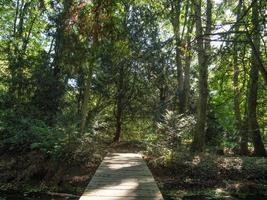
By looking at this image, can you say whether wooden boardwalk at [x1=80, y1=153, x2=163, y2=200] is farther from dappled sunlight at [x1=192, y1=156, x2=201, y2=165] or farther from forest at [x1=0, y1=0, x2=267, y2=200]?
dappled sunlight at [x1=192, y1=156, x2=201, y2=165]

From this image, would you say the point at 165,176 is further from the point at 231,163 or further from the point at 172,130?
the point at 172,130

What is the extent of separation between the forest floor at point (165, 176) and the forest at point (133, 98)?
0.03 meters

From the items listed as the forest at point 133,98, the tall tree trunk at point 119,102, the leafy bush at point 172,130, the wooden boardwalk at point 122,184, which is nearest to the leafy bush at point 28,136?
the forest at point 133,98

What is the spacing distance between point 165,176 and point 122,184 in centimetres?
360

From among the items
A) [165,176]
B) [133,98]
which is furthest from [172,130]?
[133,98]

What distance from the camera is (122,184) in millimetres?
6840

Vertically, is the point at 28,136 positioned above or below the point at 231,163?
above

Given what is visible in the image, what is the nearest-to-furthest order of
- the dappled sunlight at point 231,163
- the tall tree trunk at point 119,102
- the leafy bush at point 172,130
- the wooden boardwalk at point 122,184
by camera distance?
1. the wooden boardwalk at point 122,184
2. the dappled sunlight at point 231,163
3. the leafy bush at point 172,130
4. the tall tree trunk at point 119,102

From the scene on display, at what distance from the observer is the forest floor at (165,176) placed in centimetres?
906

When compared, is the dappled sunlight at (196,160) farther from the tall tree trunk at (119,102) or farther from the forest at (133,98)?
the tall tree trunk at (119,102)

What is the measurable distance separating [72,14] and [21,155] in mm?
5818

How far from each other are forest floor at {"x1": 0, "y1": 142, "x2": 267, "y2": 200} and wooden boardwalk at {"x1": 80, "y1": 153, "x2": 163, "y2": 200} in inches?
38.7

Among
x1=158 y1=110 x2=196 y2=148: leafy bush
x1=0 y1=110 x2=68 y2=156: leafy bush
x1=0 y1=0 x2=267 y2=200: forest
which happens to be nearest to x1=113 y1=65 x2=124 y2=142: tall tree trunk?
x1=0 y1=0 x2=267 y2=200: forest

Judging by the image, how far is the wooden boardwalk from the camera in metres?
5.80
